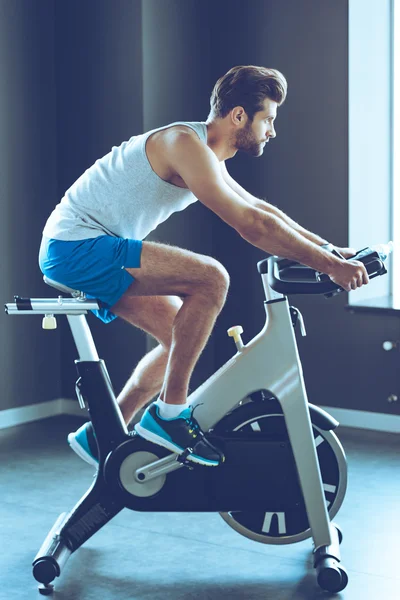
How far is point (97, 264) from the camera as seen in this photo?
105 inches

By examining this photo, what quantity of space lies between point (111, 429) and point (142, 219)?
0.63 meters

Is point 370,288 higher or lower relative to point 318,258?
lower

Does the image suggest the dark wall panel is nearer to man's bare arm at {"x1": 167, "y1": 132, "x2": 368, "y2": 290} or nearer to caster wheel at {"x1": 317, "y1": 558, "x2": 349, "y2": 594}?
man's bare arm at {"x1": 167, "y1": 132, "x2": 368, "y2": 290}

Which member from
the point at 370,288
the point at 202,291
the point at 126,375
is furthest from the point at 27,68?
the point at 202,291

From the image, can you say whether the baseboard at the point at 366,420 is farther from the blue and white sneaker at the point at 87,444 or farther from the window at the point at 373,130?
the blue and white sneaker at the point at 87,444

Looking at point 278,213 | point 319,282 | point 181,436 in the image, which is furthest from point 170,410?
point 278,213

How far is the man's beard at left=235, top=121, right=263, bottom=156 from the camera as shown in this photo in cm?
274

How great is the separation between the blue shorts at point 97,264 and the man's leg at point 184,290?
32 mm

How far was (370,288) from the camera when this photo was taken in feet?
15.0

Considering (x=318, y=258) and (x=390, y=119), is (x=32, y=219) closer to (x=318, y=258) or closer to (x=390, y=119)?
(x=390, y=119)

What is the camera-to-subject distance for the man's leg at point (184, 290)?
2.65 m

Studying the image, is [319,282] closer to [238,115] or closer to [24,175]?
[238,115]

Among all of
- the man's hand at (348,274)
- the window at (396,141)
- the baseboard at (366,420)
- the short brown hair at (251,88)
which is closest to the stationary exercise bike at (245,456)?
the man's hand at (348,274)

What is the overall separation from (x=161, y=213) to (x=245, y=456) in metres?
0.77
